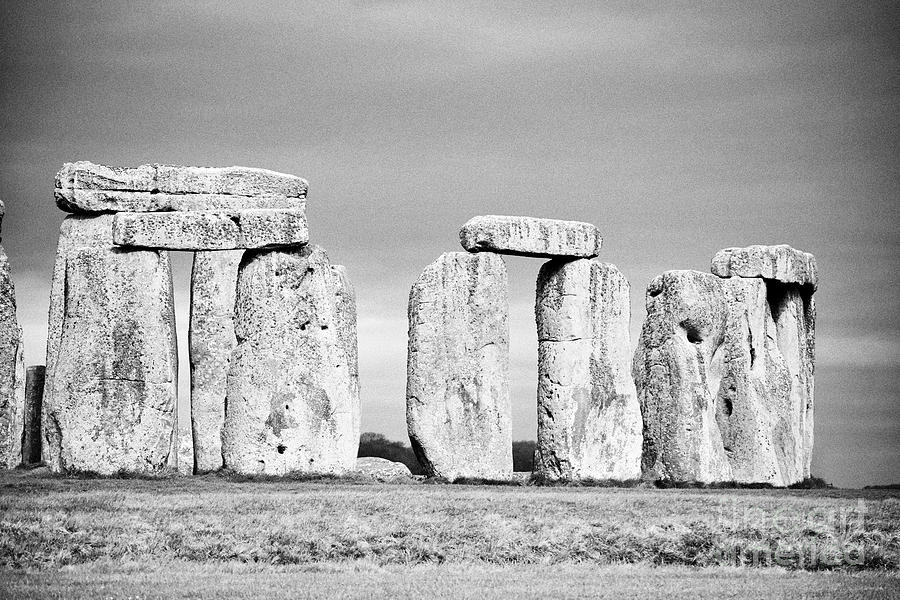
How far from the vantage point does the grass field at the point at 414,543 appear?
898 inches

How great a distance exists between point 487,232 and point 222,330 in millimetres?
6505

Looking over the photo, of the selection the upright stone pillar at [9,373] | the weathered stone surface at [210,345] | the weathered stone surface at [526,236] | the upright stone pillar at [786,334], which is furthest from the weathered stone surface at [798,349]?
the upright stone pillar at [9,373]

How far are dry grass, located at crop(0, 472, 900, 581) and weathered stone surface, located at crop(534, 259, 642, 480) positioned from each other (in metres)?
3.47

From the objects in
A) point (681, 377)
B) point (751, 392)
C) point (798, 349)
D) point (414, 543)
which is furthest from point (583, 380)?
point (414, 543)

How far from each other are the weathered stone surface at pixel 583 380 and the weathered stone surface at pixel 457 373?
1109 millimetres

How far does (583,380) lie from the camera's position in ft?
106

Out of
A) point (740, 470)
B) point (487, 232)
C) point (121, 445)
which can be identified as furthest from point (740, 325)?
point (121, 445)

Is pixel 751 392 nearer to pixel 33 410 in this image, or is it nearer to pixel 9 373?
pixel 33 410

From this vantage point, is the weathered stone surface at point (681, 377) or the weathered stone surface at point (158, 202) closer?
the weathered stone surface at point (158, 202)

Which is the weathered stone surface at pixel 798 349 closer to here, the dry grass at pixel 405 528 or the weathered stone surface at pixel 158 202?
the dry grass at pixel 405 528

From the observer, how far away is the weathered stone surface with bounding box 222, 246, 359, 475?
29984 mm

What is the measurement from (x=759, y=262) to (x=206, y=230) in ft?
39.2

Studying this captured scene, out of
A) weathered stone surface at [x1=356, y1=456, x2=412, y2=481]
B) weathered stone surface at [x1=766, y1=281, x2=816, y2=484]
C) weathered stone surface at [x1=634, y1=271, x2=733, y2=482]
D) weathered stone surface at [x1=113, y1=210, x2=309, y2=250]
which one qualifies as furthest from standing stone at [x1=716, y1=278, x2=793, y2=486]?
weathered stone surface at [x1=113, y1=210, x2=309, y2=250]

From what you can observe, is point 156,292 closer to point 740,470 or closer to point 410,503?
point 410,503
